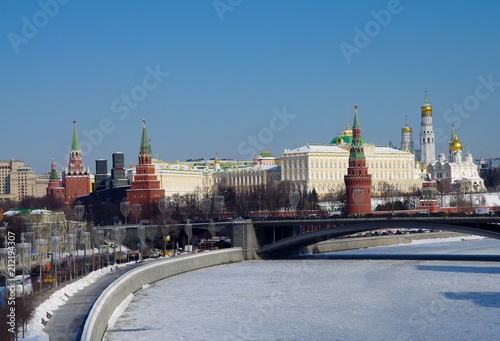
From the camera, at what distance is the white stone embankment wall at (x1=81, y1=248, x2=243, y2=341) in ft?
75.5

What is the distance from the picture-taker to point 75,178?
107 metres

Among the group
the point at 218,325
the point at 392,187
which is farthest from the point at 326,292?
the point at 392,187

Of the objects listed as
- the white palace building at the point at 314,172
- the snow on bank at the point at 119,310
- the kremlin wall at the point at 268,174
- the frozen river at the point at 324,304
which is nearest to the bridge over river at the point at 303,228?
the frozen river at the point at 324,304

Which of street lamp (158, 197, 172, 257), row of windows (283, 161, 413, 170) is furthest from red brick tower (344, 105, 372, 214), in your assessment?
row of windows (283, 161, 413, 170)

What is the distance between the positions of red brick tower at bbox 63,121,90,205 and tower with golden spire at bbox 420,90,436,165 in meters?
50.0

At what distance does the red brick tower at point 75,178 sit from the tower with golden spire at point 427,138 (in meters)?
50.0

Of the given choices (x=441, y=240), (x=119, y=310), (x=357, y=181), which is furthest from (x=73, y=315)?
(x=357, y=181)

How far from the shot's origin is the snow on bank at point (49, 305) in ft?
67.1

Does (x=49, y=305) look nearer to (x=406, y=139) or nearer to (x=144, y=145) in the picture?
(x=144, y=145)

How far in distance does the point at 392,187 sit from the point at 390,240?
35238 millimetres

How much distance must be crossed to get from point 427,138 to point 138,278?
9934 centimetres

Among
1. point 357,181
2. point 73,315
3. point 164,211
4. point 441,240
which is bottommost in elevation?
point 73,315

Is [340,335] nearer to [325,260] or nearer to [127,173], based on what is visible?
[325,260]

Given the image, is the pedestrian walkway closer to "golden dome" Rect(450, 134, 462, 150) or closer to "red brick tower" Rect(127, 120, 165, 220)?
"red brick tower" Rect(127, 120, 165, 220)
